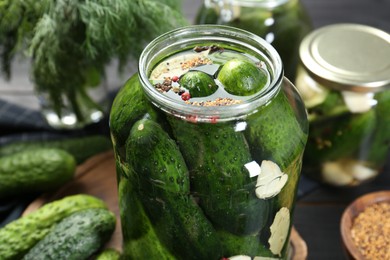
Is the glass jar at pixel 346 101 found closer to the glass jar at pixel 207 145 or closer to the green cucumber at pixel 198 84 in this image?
the glass jar at pixel 207 145

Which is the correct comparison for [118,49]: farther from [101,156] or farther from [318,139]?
[318,139]

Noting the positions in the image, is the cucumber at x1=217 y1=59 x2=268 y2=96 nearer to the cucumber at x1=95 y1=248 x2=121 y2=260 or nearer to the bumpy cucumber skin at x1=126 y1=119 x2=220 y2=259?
the bumpy cucumber skin at x1=126 y1=119 x2=220 y2=259

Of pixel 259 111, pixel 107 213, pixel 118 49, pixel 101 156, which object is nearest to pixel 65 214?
pixel 107 213

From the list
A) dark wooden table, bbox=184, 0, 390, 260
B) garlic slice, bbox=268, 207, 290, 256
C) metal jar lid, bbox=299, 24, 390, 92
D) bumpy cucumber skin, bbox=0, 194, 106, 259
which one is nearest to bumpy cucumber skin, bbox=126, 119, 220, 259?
garlic slice, bbox=268, 207, 290, 256

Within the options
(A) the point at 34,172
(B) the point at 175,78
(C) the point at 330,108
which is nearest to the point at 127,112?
(B) the point at 175,78

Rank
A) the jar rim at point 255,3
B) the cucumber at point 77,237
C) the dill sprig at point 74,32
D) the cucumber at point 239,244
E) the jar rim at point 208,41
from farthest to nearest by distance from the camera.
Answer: the jar rim at point 255,3 < the dill sprig at point 74,32 < the cucumber at point 77,237 < the cucumber at point 239,244 < the jar rim at point 208,41

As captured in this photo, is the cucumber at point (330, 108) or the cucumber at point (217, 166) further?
the cucumber at point (330, 108)

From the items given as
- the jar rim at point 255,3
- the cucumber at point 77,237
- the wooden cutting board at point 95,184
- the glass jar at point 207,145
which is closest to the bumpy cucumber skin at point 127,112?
the glass jar at point 207,145
